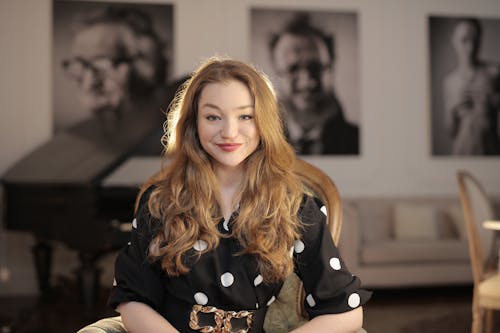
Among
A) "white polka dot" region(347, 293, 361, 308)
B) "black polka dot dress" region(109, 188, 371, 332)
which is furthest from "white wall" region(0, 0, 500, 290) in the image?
"white polka dot" region(347, 293, 361, 308)

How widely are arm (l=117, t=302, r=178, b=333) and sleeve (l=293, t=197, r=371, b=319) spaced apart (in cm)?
32

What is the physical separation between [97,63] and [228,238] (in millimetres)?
4274

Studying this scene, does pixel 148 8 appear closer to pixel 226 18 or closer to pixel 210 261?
pixel 226 18

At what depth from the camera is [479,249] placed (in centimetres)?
295

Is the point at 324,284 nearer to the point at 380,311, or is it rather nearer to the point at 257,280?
the point at 257,280

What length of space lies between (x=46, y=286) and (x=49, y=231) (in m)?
1.33

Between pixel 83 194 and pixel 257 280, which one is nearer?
pixel 257 280

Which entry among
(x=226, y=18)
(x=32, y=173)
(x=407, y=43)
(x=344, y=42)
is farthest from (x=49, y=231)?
(x=407, y=43)

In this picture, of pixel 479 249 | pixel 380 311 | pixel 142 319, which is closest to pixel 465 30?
pixel 380 311

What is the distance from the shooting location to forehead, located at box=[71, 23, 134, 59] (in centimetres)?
526

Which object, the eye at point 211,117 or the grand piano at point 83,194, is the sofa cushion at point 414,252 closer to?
the grand piano at point 83,194

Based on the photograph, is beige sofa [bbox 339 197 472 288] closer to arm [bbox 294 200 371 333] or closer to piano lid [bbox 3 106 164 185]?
piano lid [bbox 3 106 164 185]

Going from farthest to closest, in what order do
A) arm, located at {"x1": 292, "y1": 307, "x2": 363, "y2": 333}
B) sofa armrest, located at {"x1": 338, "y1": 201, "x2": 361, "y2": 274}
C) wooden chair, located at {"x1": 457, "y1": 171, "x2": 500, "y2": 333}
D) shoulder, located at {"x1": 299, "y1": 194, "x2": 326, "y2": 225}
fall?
1. sofa armrest, located at {"x1": 338, "y1": 201, "x2": 361, "y2": 274}
2. wooden chair, located at {"x1": 457, "y1": 171, "x2": 500, "y2": 333}
3. shoulder, located at {"x1": 299, "y1": 194, "x2": 326, "y2": 225}
4. arm, located at {"x1": 292, "y1": 307, "x2": 363, "y2": 333}

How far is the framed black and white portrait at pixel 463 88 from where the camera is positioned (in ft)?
19.6
